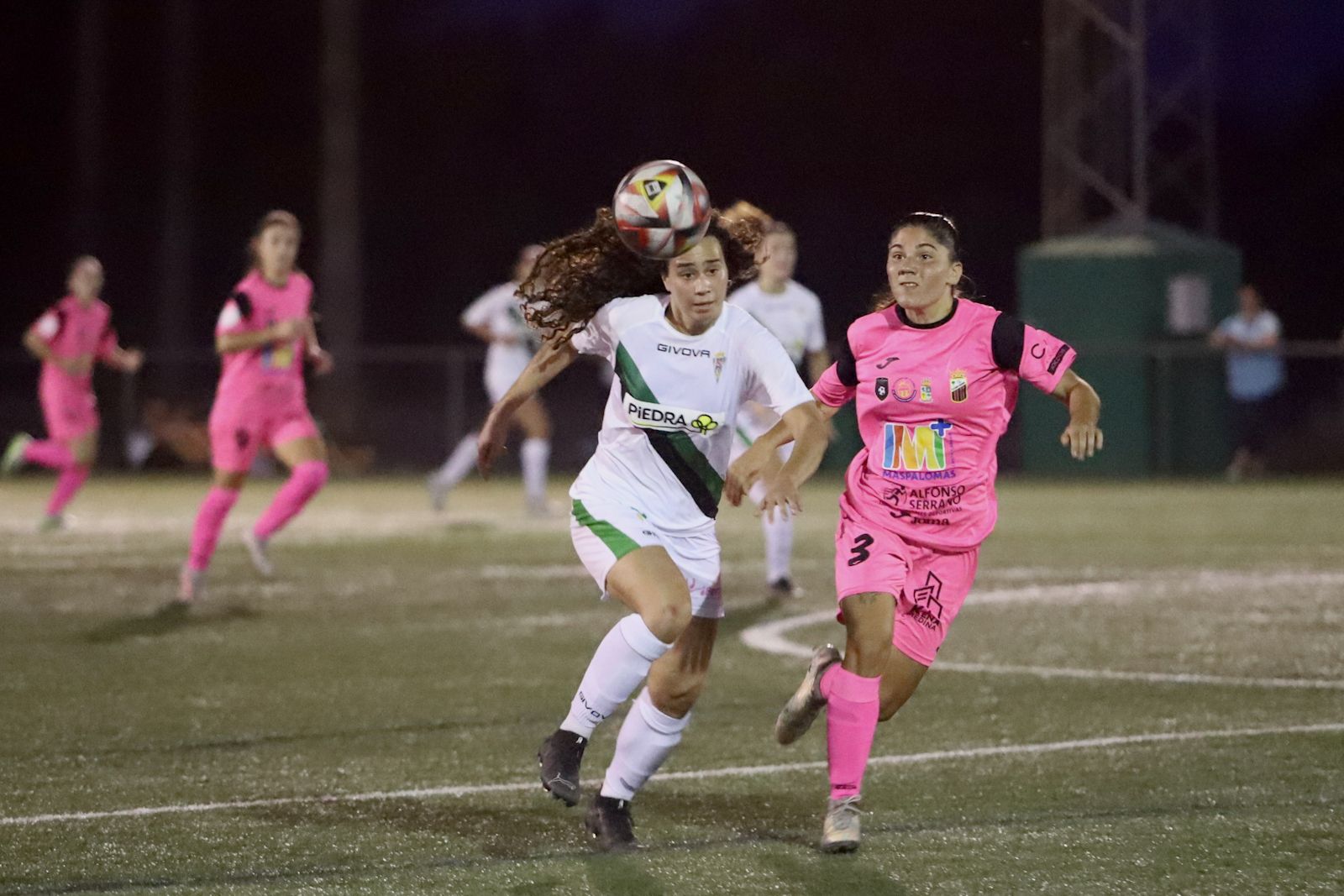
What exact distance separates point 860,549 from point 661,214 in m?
1.19

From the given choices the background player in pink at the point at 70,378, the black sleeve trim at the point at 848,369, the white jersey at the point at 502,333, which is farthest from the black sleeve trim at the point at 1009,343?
the background player in pink at the point at 70,378

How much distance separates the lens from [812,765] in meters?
7.30

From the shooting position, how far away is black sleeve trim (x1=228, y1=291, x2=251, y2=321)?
1193 cm

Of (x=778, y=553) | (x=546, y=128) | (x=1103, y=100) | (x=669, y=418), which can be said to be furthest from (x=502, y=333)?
(x=546, y=128)

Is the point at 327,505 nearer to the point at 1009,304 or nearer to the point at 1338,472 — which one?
the point at 1338,472

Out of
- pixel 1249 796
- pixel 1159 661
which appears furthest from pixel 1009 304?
pixel 1249 796

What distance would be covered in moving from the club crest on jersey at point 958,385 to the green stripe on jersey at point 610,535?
3.71 feet

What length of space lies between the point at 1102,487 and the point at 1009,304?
74.2ft

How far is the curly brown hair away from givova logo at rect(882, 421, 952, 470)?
730mm

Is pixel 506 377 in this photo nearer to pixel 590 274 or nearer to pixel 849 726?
pixel 590 274

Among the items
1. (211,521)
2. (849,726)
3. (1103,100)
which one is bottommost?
(211,521)

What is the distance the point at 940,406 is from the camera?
6531 millimetres

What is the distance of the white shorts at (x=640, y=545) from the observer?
6211mm

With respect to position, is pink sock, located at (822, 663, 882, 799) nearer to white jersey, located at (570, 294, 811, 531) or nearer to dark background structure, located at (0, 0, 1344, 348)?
white jersey, located at (570, 294, 811, 531)
